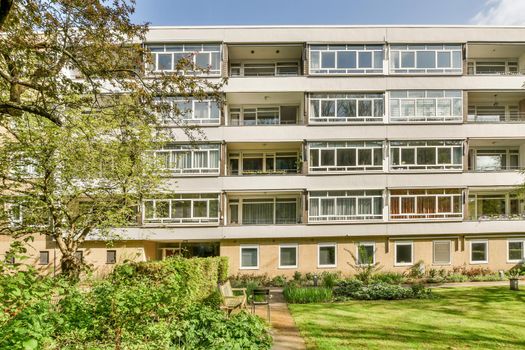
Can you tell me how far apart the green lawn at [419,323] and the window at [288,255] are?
27.5 ft

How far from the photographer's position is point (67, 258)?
1366cm

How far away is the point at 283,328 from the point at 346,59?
1917 cm

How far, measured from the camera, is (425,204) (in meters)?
24.0

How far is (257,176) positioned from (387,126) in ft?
32.0

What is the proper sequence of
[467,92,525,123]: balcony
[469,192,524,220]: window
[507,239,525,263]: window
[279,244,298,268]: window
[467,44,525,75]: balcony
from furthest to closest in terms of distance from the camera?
[467,92,525,123]: balcony
[469,192,524,220]: window
[467,44,525,75]: balcony
[507,239,525,263]: window
[279,244,298,268]: window

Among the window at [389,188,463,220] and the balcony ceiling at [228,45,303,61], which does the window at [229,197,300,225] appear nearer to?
the window at [389,188,463,220]

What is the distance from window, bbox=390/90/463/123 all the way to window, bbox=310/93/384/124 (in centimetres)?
109

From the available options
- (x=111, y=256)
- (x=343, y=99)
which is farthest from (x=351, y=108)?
(x=111, y=256)

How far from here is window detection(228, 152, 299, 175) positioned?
25.8 m

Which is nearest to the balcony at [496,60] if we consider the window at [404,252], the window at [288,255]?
the window at [404,252]

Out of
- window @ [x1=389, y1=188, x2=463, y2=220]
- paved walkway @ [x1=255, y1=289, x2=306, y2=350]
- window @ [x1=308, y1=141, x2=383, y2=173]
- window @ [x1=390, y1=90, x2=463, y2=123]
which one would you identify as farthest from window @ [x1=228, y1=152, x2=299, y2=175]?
paved walkway @ [x1=255, y1=289, x2=306, y2=350]

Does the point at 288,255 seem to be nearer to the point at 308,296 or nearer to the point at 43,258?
the point at 308,296

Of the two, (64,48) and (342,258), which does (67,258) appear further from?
(342,258)

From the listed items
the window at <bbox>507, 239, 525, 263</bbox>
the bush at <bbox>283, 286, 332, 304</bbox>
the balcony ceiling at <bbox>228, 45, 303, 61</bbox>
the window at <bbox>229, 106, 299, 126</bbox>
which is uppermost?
the balcony ceiling at <bbox>228, 45, 303, 61</bbox>
